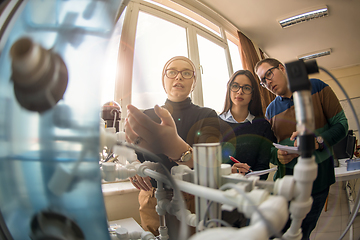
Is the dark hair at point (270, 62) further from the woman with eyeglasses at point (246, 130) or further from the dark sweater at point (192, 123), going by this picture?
the dark sweater at point (192, 123)

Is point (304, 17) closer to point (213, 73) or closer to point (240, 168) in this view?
point (213, 73)

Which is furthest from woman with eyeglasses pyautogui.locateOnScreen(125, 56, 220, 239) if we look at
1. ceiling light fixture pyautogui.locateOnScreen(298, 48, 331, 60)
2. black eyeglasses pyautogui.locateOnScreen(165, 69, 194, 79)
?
ceiling light fixture pyautogui.locateOnScreen(298, 48, 331, 60)

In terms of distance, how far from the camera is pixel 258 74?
0.43m

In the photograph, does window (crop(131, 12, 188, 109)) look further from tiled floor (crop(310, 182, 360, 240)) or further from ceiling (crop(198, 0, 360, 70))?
tiled floor (crop(310, 182, 360, 240))

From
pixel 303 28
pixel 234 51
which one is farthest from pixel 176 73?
pixel 303 28

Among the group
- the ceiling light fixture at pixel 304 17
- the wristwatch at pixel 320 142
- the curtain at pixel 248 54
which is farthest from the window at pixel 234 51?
the wristwatch at pixel 320 142

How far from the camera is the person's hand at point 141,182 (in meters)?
0.41

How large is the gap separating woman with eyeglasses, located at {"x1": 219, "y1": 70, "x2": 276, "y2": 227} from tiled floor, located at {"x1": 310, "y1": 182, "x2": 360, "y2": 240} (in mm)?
151

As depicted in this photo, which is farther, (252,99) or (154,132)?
(252,99)

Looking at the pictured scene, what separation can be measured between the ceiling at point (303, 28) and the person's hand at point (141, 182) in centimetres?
42

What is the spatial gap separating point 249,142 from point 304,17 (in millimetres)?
327

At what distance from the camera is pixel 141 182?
0.42 meters

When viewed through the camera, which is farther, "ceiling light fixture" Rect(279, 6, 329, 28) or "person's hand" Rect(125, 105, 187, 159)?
"ceiling light fixture" Rect(279, 6, 329, 28)

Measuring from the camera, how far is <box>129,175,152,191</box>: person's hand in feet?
1.34
